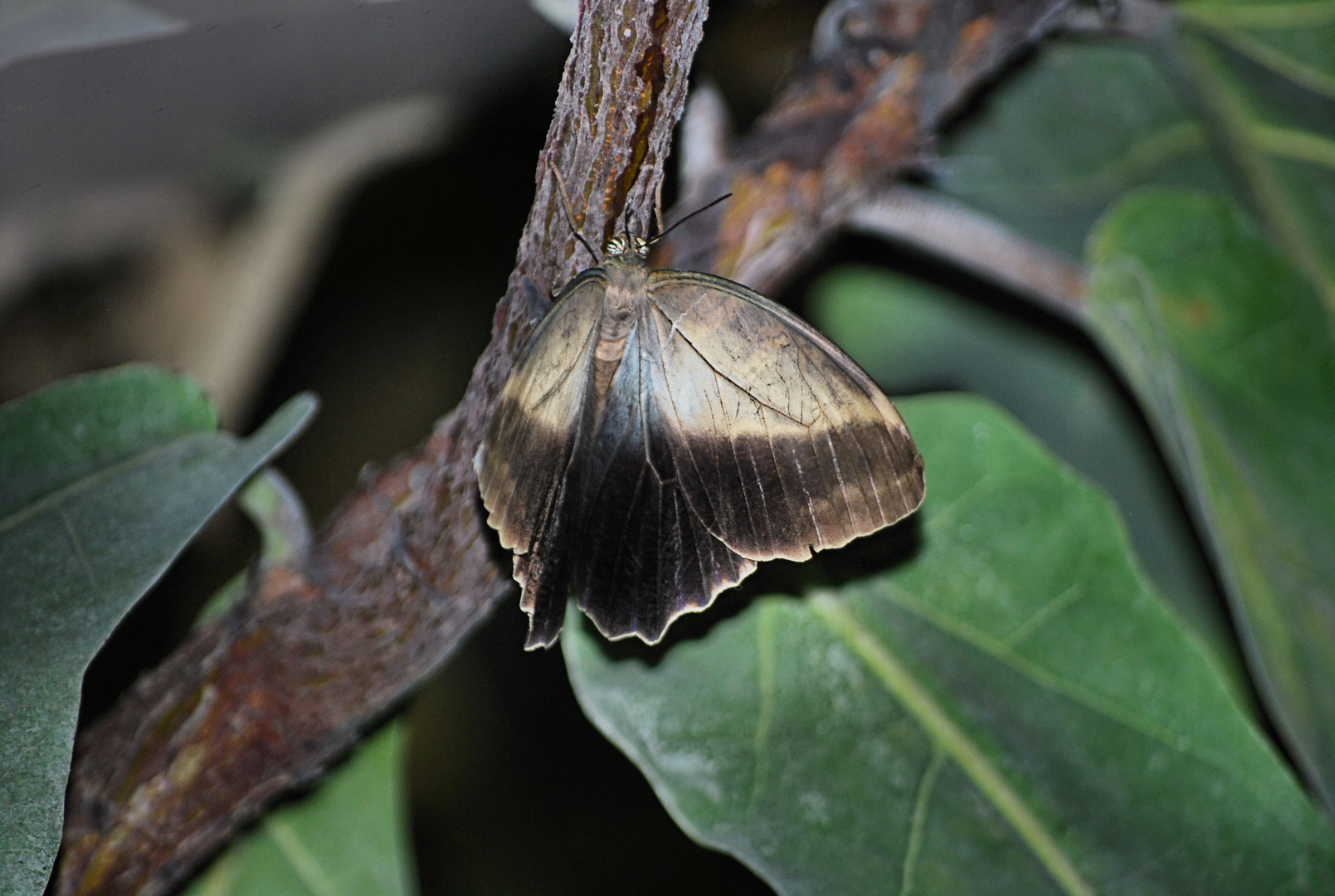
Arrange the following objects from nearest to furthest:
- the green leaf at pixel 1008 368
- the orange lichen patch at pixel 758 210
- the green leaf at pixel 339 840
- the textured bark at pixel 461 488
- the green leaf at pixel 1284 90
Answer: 1. the textured bark at pixel 461 488
2. the orange lichen patch at pixel 758 210
3. the green leaf at pixel 339 840
4. the green leaf at pixel 1284 90
5. the green leaf at pixel 1008 368

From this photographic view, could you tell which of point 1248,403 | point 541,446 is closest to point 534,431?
point 541,446

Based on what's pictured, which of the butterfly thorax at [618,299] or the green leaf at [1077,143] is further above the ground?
the butterfly thorax at [618,299]

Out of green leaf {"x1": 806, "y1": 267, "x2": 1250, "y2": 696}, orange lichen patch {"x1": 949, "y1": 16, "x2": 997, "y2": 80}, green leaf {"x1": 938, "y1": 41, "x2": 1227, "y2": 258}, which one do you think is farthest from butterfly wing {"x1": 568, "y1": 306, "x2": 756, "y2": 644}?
green leaf {"x1": 938, "y1": 41, "x2": 1227, "y2": 258}

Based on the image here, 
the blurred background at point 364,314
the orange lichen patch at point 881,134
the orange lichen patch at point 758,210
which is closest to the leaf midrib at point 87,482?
the blurred background at point 364,314

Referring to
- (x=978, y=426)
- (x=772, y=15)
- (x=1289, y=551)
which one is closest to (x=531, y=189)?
(x=978, y=426)

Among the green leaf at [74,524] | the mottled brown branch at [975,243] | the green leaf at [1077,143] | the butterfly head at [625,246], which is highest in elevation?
the butterfly head at [625,246]

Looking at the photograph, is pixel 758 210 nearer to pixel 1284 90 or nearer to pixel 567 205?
pixel 567 205

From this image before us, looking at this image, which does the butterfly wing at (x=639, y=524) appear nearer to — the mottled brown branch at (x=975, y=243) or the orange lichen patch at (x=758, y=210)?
the orange lichen patch at (x=758, y=210)

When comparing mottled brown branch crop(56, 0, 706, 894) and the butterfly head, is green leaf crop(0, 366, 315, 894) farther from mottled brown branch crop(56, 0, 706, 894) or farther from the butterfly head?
the butterfly head
